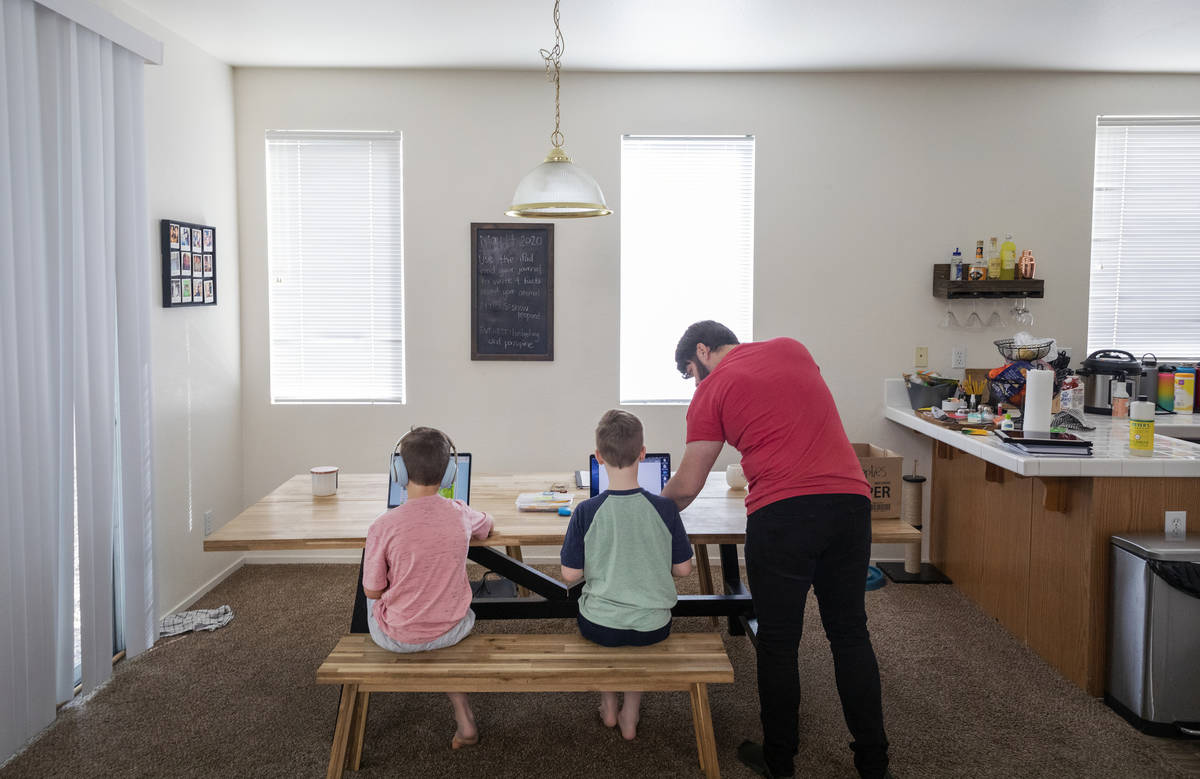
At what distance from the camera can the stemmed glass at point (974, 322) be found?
4574 millimetres

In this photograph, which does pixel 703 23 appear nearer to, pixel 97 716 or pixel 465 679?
pixel 465 679

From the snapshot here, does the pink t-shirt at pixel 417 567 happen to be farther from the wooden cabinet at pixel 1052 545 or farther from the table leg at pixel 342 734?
the wooden cabinet at pixel 1052 545

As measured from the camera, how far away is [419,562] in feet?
7.89

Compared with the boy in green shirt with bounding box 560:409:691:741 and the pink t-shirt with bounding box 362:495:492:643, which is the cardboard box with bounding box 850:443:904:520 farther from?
the pink t-shirt with bounding box 362:495:492:643

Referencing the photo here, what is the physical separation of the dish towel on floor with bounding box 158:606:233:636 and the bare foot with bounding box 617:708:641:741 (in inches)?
78.6

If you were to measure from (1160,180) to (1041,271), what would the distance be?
81cm

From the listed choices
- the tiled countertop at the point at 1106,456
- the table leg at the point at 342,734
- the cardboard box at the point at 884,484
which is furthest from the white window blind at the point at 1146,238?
the table leg at the point at 342,734

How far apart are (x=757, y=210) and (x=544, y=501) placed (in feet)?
7.53

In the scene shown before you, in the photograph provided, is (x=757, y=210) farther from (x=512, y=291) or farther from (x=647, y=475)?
(x=647, y=475)

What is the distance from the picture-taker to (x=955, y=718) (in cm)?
287

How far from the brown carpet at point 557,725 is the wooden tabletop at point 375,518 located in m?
0.63

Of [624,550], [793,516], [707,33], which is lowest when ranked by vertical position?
[624,550]

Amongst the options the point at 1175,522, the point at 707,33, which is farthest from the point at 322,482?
the point at 1175,522

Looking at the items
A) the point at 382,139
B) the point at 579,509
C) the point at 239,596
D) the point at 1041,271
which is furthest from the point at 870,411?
the point at 239,596
